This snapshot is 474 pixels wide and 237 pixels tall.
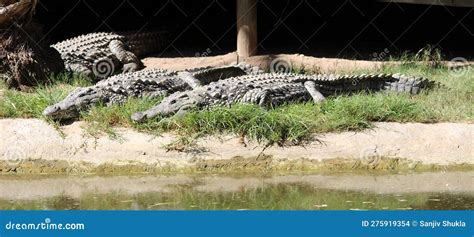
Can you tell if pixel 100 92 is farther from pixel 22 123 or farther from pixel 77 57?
pixel 77 57

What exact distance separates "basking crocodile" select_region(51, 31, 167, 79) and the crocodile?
1.20m

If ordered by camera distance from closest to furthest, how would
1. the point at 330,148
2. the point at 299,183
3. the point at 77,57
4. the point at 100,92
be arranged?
the point at 299,183 → the point at 330,148 → the point at 100,92 → the point at 77,57

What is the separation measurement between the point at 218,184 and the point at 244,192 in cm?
35

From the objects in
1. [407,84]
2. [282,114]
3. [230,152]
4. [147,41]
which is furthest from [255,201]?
[147,41]

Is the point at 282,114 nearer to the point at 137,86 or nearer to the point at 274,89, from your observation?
the point at 274,89

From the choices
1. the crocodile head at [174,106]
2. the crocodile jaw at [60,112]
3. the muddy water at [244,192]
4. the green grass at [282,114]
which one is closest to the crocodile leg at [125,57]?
the green grass at [282,114]

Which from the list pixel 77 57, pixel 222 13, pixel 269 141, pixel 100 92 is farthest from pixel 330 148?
pixel 222 13

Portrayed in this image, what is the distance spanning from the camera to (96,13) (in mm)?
12602

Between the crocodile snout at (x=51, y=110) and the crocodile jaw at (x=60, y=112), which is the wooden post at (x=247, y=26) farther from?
the crocodile snout at (x=51, y=110)

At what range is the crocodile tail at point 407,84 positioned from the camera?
9.04 metres

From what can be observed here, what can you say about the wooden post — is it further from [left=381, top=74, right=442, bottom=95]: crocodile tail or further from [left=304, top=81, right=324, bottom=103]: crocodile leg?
[left=381, top=74, right=442, bottom=95]: crocodile tail

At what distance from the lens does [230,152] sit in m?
7.50

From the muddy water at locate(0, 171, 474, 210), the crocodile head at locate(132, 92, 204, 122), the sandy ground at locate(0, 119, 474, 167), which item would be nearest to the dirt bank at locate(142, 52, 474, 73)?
the crocodile head at locate(132, 92, 204, 122)

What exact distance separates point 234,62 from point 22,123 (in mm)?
3068
